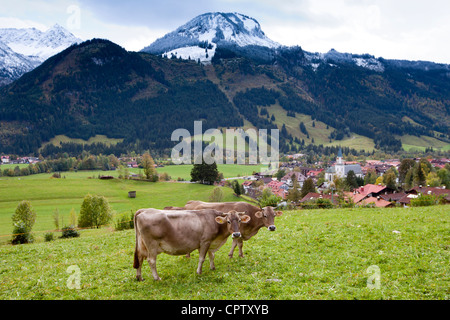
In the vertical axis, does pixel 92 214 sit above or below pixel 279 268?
Answer: below

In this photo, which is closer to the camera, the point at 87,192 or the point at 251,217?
the point at 251,217

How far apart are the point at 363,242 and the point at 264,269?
646cm

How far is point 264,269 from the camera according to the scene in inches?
509

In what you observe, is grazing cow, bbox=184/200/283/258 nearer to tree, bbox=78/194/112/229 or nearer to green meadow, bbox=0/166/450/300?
green meadow, bbox=0/166/450/300

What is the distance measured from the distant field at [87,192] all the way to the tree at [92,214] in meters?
15.8

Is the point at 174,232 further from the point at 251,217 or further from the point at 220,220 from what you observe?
the point at 251,217

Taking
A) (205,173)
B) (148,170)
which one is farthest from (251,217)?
(148,170)

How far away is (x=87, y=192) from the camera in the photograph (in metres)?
87.3

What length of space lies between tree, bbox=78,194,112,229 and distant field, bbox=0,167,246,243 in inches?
623

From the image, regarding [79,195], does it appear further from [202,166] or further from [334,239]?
[334,239]

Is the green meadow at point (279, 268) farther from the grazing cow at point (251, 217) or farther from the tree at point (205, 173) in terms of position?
the tree at point (205, 173)

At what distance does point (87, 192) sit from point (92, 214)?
43.3 m

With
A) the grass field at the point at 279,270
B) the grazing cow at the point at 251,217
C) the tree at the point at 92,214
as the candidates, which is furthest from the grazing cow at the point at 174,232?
the tree at the point at 92,214
